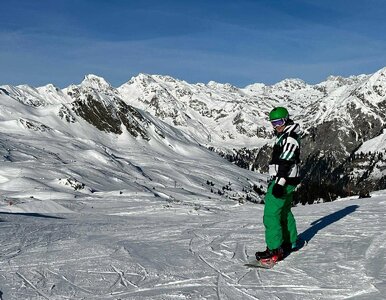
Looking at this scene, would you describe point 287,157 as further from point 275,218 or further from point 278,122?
point 275,218

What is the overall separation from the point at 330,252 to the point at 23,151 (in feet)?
503

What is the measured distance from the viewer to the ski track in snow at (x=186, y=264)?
7.42 meters

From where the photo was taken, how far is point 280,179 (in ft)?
31.6

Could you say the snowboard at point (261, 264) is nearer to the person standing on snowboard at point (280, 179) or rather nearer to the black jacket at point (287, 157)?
the person standing on snowboard at point (280, 179)

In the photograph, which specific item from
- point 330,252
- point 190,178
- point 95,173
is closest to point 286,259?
point 330,252

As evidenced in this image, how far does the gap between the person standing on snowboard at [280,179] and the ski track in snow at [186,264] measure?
42 centimetres

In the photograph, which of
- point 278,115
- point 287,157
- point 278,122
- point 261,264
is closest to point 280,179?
point 287,157

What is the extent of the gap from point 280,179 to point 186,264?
2.60 metres

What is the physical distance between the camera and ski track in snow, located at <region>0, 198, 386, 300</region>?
292 inches

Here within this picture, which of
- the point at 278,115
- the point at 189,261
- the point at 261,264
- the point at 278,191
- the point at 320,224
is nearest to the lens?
the point at 261,264

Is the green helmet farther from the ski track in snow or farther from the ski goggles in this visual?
the ski track in snow

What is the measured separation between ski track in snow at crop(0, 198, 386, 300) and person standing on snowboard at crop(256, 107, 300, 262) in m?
0.42

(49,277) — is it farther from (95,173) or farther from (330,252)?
(95,173)

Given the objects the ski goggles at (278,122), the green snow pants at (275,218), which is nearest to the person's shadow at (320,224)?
the green snow pants at (275,218)
